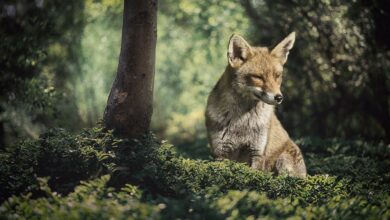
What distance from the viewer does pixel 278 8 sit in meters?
13.4

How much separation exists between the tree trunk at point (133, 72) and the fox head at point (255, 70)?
1.18 meters

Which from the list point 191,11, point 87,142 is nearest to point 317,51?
point 191,11

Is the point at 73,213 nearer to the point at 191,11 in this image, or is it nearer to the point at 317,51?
the point at 317,51

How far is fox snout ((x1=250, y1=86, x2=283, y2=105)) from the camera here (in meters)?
6.86

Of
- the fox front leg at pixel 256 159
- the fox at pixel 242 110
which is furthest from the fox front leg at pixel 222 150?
the fox front leg at pixel 256 159

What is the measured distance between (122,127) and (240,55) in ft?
6.40

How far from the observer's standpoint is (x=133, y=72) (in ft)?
23.1

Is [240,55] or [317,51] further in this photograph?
[317,51]

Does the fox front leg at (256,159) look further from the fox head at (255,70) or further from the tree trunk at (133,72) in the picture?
the tree trunk at (133,72)

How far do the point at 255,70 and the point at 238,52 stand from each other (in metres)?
0.45

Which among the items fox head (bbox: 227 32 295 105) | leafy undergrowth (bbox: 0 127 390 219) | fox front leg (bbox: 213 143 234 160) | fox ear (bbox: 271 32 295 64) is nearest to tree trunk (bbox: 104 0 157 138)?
leafy undergrowth (bbox: 0 127 390 219)

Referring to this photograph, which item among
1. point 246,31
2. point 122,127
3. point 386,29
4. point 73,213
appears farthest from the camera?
point 246,31

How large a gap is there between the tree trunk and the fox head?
118 cm

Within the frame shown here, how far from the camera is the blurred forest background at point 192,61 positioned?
1066 centimetres
